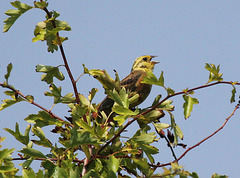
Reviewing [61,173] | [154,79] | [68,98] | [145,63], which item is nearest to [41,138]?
[61,173]

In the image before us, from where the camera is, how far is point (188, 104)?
3596 millimetres

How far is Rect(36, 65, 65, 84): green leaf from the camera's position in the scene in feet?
13.6

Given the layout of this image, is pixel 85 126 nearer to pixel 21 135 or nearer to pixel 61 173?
pixel 61 173

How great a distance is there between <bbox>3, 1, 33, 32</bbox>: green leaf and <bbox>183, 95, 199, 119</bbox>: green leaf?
5.47 feet

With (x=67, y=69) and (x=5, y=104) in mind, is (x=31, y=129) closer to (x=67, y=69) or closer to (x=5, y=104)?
(x=5, y=104)

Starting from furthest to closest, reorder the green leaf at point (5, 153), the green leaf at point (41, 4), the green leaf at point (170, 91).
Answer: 1. the green leaf at point (41, 4)
2. the green leaf at point (5, 153)
3. the green leaf at point (170, 91)

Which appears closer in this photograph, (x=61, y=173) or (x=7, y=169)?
(x=61, y=173)

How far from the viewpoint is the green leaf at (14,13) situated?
3.94m

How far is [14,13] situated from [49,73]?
663 millimetres

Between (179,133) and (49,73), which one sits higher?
(49,73)

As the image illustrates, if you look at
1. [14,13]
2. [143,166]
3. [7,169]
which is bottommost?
[143,166]

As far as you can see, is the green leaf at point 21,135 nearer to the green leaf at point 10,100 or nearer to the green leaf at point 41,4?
the green leaf at point 10,100

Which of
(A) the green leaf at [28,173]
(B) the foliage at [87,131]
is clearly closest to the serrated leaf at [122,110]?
(B) the foliage at [87,131]

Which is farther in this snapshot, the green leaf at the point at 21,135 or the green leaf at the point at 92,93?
the green leaf at the point at 92,93
